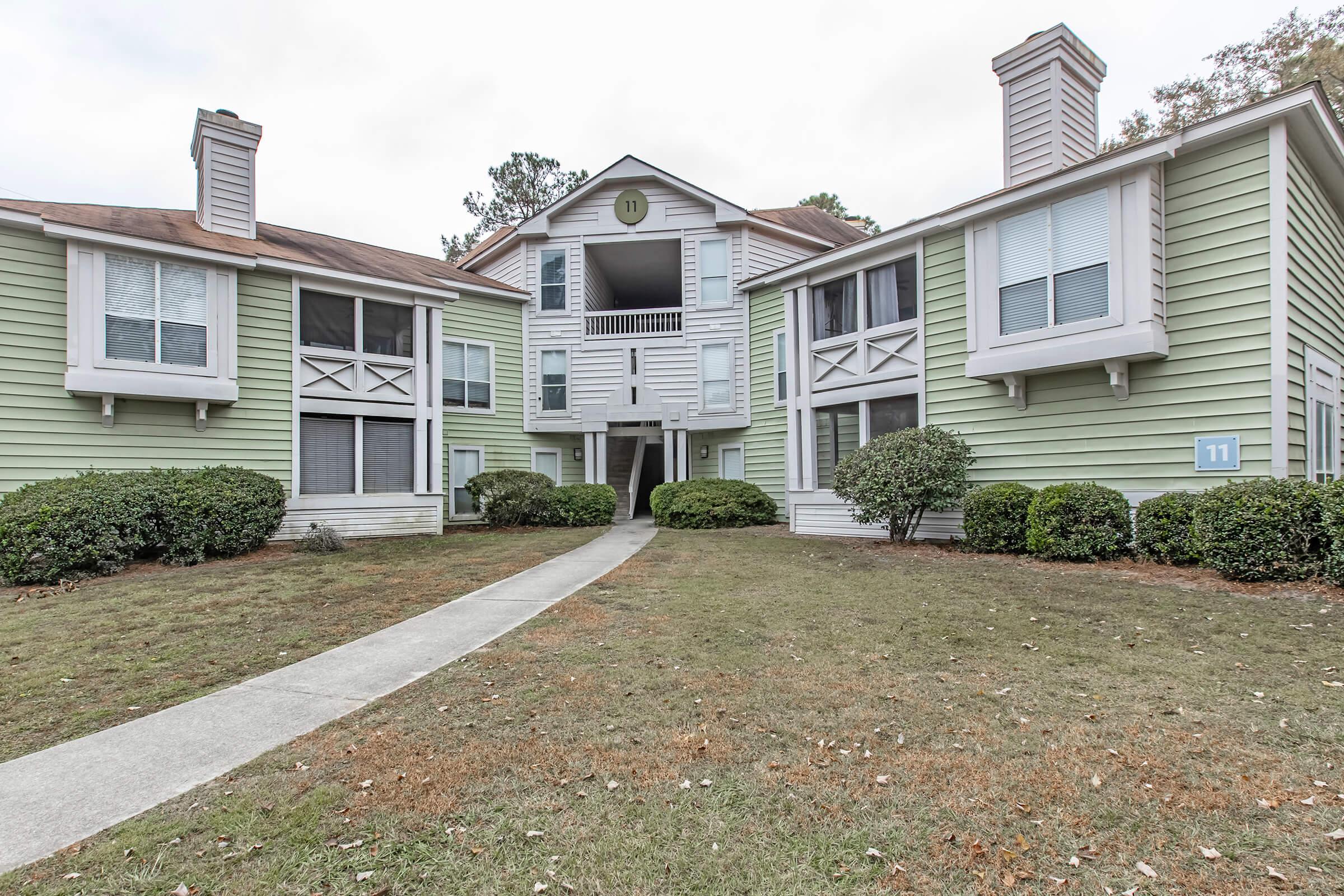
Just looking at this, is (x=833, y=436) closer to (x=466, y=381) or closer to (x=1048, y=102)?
(x=1048, y=102)

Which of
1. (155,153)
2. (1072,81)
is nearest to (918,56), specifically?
(1072,81)

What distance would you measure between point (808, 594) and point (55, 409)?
11340 millimetres

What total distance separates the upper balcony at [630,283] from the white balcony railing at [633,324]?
1cm

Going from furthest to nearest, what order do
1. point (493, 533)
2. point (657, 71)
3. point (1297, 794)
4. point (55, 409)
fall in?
point (657, 71) < point (493, 533) < point (55, 409) < point (1297, 794)

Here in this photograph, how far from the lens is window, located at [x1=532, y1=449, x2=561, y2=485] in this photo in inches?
695

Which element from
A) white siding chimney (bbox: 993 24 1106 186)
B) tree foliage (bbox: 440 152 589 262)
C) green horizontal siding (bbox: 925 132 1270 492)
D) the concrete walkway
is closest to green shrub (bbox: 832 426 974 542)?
green horizontal siding (bbox: 925 132 1270 492)

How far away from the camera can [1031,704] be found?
149 inches

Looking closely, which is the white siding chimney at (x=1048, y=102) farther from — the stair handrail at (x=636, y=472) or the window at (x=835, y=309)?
the stair handrail at (x=636, y=472)

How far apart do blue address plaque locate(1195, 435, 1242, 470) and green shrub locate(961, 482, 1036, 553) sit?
192cm

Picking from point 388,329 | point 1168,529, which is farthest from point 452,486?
point 1168,529

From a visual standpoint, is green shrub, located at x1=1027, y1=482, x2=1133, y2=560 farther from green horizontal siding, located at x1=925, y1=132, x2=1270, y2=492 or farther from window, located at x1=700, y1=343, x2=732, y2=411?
window, located at x1=700, y1=343, x2=732, y2=411

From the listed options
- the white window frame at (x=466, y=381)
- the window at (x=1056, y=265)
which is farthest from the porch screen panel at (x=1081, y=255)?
the white window frame at (x=466, y=381)

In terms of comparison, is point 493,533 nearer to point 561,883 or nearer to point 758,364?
point 758,364

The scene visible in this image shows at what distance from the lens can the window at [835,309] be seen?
1316cm
